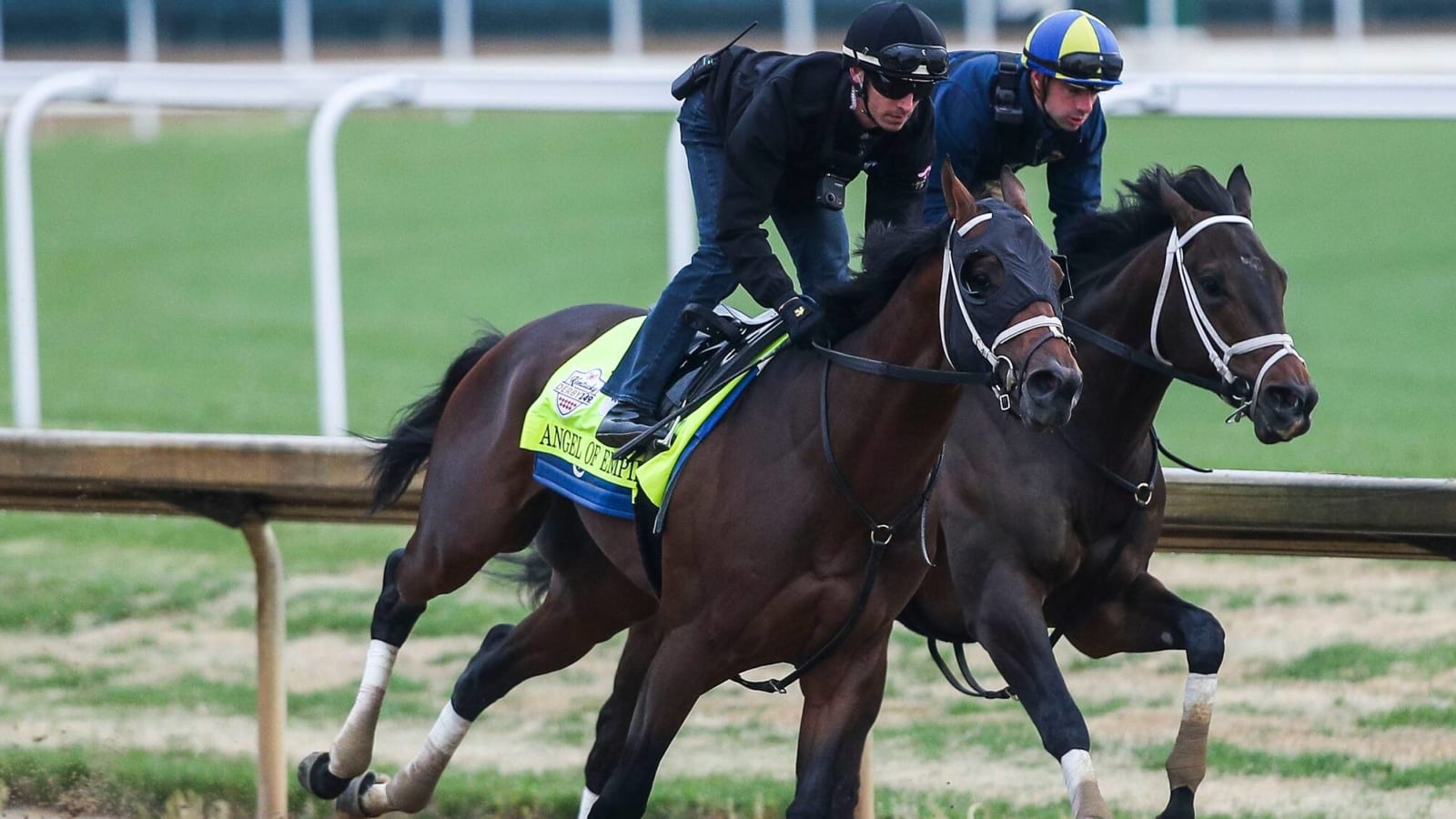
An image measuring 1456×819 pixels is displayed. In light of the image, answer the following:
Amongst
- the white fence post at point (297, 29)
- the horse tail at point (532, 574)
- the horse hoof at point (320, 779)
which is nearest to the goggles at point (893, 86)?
the horse tail at point (532, 574)

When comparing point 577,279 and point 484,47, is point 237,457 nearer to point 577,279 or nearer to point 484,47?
point 577,279

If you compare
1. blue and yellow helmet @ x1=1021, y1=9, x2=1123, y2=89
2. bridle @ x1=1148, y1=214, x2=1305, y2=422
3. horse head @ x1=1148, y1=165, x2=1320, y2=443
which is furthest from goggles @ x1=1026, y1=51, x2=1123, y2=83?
bridle @ x1=1148, y1=214, x2=1305, y2=422

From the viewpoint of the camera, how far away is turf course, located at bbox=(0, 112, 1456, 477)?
1167 centimetres

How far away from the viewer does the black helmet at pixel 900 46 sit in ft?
12.7

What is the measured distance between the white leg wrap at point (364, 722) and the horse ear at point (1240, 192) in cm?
228

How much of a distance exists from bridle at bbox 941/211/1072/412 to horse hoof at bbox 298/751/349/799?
2227 mm

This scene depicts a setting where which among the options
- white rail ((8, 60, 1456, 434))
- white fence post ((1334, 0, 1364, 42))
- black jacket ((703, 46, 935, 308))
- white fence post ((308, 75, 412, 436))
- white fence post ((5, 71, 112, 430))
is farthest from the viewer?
white fence post ((1334, 0, 1364, 42))

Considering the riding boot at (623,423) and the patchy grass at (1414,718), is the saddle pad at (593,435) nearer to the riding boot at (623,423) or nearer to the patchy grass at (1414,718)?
the riding boot at (623,423)

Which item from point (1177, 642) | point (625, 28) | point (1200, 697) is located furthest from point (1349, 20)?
point (1200, 697)

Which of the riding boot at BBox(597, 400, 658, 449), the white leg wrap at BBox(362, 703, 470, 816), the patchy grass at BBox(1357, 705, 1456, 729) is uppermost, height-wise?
the riding boot at BBox(597, 400, 658, 449)

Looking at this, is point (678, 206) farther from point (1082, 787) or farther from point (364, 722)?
point (1082, 787)

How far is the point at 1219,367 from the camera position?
13.7 ft

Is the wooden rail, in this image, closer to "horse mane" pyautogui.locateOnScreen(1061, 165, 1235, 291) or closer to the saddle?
"horse mane" pyautogui.locateOnScreen(1061, 165, 1235, 291)

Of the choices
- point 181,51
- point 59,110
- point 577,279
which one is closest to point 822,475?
point 577,279
